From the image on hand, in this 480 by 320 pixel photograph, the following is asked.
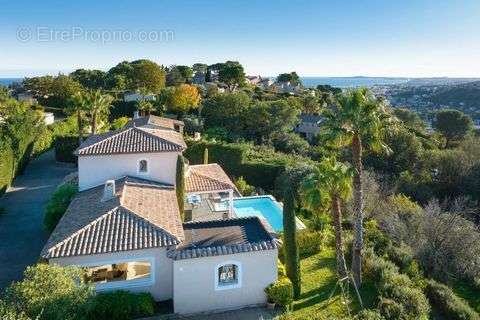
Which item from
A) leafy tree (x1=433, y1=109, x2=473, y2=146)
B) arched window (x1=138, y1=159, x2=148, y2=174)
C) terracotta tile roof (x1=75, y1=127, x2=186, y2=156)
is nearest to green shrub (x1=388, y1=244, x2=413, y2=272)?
terracotta tile roof (x1=75, y1=127, x2=186, y2=156)

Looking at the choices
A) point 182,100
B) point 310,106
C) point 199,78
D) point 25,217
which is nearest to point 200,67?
point 199,78

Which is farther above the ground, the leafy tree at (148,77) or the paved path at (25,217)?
the leafy tree at (148,77)

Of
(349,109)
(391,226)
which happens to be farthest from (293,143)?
(349,109)

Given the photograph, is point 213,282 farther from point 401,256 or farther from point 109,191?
point 401,256

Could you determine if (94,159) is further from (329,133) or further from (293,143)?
(293,143)

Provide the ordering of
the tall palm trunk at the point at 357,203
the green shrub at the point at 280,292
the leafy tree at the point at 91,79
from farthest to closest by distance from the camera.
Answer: the leafy tree at the point at 91,79 < the tall palm trunk at the point at 357,203 < the green shrub at the point at 280,292

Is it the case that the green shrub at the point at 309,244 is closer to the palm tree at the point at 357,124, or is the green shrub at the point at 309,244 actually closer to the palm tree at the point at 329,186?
the palm tree at the point at 329,186

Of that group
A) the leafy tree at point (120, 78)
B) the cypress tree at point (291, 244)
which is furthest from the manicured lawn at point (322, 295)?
the leafy tree at point (120, 78)
